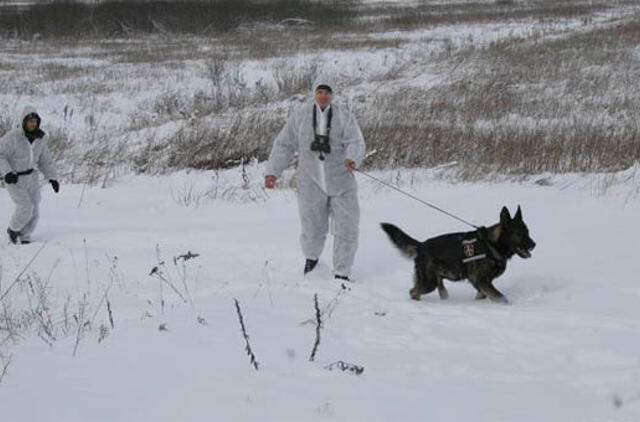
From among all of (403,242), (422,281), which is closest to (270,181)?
(403,242)

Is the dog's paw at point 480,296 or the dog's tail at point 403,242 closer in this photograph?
the dog's paw at point 480,296

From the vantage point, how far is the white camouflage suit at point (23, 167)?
25.1 feet

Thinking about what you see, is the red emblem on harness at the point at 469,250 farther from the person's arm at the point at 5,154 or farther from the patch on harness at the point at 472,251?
the person's arm at the point at 5,154

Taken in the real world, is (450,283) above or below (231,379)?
below

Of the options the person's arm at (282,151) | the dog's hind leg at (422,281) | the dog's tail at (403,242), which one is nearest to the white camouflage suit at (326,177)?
the person's arm at (282,151)

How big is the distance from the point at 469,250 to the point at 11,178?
4.81 m

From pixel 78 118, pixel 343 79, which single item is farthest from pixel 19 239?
pixel 343 79

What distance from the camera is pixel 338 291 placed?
567 cm

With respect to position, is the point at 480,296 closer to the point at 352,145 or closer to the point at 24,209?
the point at 352,145

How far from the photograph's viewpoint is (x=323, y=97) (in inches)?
237

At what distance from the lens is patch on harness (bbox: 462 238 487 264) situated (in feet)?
18.6

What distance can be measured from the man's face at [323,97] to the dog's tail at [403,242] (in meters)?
1.12

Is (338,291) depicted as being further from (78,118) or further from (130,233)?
(78,118)

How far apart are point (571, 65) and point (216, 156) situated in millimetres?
Answer: 9905
